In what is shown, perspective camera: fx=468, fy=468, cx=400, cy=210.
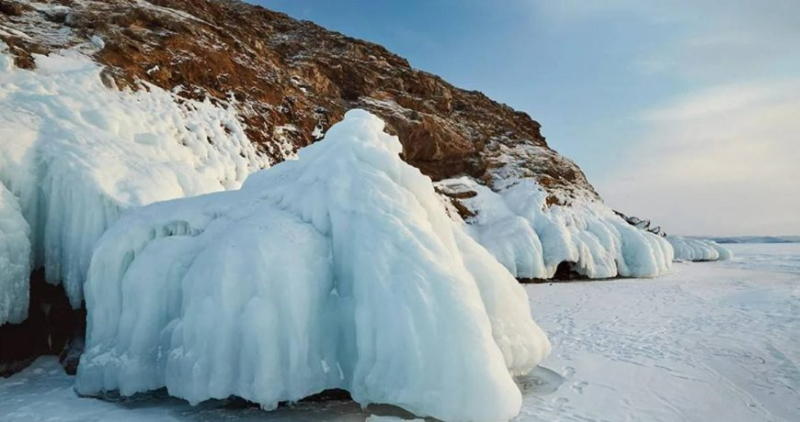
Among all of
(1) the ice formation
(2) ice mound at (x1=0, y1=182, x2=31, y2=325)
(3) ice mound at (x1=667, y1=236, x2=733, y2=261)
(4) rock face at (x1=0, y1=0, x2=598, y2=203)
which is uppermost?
(4) rock face at (x1=0, y1=0, x2=598, y2=203)

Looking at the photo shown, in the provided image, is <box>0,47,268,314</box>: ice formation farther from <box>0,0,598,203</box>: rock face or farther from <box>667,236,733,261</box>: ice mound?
<box>667,236,733,261</box>: ice mound

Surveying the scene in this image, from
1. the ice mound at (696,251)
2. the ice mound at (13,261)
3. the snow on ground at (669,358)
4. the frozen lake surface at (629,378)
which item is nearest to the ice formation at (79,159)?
the ice mound at (13,261)

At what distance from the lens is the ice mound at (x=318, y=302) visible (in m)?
4.70

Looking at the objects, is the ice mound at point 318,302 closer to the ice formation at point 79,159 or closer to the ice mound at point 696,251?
the ice formation at point 79,159

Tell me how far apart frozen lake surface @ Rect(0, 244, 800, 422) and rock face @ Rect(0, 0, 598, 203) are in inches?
361

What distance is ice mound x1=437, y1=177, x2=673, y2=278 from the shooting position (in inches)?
817

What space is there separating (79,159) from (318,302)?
5.75 m

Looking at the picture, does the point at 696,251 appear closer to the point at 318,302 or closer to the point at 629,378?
the point at 629,378

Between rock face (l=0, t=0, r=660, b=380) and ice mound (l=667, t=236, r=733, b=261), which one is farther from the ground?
rock face (l=0, t=0, r=660, b=380)

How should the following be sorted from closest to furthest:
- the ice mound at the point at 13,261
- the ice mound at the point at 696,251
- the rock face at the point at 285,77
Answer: the ice mound at the point at 13,261
the rock face at the point at 285,77
the ice mound at the point at 696,251

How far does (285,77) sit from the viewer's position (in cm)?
2178

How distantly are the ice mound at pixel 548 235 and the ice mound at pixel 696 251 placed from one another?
1771 cm

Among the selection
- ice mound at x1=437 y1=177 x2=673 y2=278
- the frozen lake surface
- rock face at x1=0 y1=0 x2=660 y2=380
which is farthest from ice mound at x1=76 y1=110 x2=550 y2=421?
ice mound at x1=437 y1=177 x2=673 y2=278

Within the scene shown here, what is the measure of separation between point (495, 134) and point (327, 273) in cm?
3202
